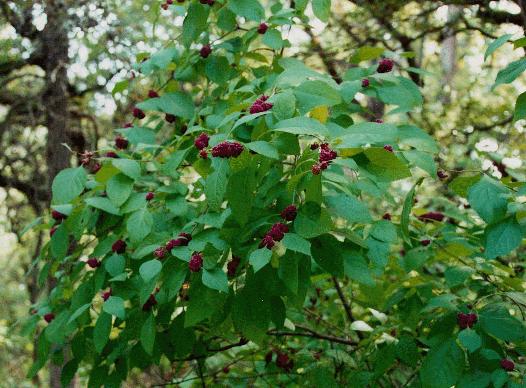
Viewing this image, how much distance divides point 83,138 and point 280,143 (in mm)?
4945

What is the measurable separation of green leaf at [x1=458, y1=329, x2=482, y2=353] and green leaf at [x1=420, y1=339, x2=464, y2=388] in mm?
125

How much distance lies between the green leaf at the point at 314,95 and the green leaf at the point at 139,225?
706 millimetres

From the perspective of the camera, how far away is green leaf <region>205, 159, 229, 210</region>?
1.68 metres

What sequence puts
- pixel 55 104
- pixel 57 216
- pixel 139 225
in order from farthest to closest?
pixel 55 104 < pixel 57 216 < pixel 139 225

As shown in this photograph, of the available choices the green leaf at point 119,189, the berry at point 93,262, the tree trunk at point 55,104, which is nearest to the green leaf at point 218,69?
the green leaf at point 119,189

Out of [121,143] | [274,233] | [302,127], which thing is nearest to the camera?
[302,127]

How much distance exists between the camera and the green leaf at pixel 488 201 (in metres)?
1.73

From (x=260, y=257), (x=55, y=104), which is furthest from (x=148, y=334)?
(x=55, y=104)

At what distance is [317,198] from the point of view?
5.10ft

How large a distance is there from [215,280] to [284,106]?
0.51 metres

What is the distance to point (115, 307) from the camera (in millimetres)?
2041

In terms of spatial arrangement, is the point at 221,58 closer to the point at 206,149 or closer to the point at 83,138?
the point at 206,149

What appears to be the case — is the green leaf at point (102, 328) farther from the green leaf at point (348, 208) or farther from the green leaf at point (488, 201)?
the green leaf at point (488, 201)

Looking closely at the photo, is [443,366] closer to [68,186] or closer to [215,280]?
[215,280]
